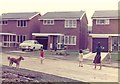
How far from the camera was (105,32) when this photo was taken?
136 feet

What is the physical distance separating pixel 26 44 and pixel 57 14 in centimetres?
883

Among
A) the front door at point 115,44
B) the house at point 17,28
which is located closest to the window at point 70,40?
the front door at point 115,44

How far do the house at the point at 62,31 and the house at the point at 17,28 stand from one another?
1963 mm

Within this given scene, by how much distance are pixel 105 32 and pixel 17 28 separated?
47.5 feet

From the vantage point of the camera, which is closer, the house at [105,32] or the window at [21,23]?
the house at [105,32]

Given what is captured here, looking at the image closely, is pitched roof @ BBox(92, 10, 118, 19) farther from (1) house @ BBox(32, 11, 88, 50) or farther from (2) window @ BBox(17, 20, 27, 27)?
(2) window @ BBox(17, 20, 27, 27)

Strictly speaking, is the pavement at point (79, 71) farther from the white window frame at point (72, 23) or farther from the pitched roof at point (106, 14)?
the white window frame at point (72, 23)

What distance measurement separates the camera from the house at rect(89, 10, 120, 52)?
1593 inches

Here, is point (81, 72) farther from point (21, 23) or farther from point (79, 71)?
point (21, 23)

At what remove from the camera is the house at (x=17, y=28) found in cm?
4588

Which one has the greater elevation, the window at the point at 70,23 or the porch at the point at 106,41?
the window at the point at 70,23

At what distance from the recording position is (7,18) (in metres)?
47.6

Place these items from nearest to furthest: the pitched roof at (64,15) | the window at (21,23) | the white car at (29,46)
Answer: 1. the white car at (29,46)
2. the pitched roof at (64,15)
3. the window at (21,23)

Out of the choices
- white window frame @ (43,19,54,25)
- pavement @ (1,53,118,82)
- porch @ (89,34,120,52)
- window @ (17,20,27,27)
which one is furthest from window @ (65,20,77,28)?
pavement @ (1,53,118,82)
